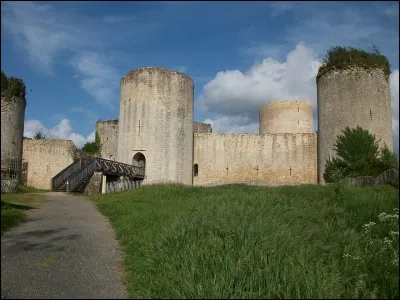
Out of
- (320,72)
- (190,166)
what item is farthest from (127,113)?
(320,72)

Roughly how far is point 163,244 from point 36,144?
2452cm

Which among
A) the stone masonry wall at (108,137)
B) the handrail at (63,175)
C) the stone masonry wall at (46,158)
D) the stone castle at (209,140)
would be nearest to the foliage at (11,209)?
the handrail at (63,175)

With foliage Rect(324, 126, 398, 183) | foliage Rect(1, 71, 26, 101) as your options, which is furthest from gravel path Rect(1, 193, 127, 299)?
foliage Rect(324, 126, 398, 183)

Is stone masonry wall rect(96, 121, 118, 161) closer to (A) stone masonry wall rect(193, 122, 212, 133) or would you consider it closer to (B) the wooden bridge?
(A) stone masonry wall rect(193, 122, 212, 133)

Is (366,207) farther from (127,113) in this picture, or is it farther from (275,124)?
(275,124)

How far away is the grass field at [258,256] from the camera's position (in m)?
4.20

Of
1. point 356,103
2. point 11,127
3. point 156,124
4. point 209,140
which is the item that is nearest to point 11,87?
point 11,127

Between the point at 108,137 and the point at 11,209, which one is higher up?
the point at 108,137

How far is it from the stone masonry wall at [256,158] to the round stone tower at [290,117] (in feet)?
16.7

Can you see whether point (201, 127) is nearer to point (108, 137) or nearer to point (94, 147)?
point (108, 137)

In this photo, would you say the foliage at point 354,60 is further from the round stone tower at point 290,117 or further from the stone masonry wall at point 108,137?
the stone masonry wall at point 108,137

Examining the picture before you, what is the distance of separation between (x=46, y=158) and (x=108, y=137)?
5062 millimetres

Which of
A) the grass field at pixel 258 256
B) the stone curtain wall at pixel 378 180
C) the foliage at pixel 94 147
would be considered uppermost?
the foliage at pixel 94 147

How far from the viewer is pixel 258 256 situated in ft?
16.5
